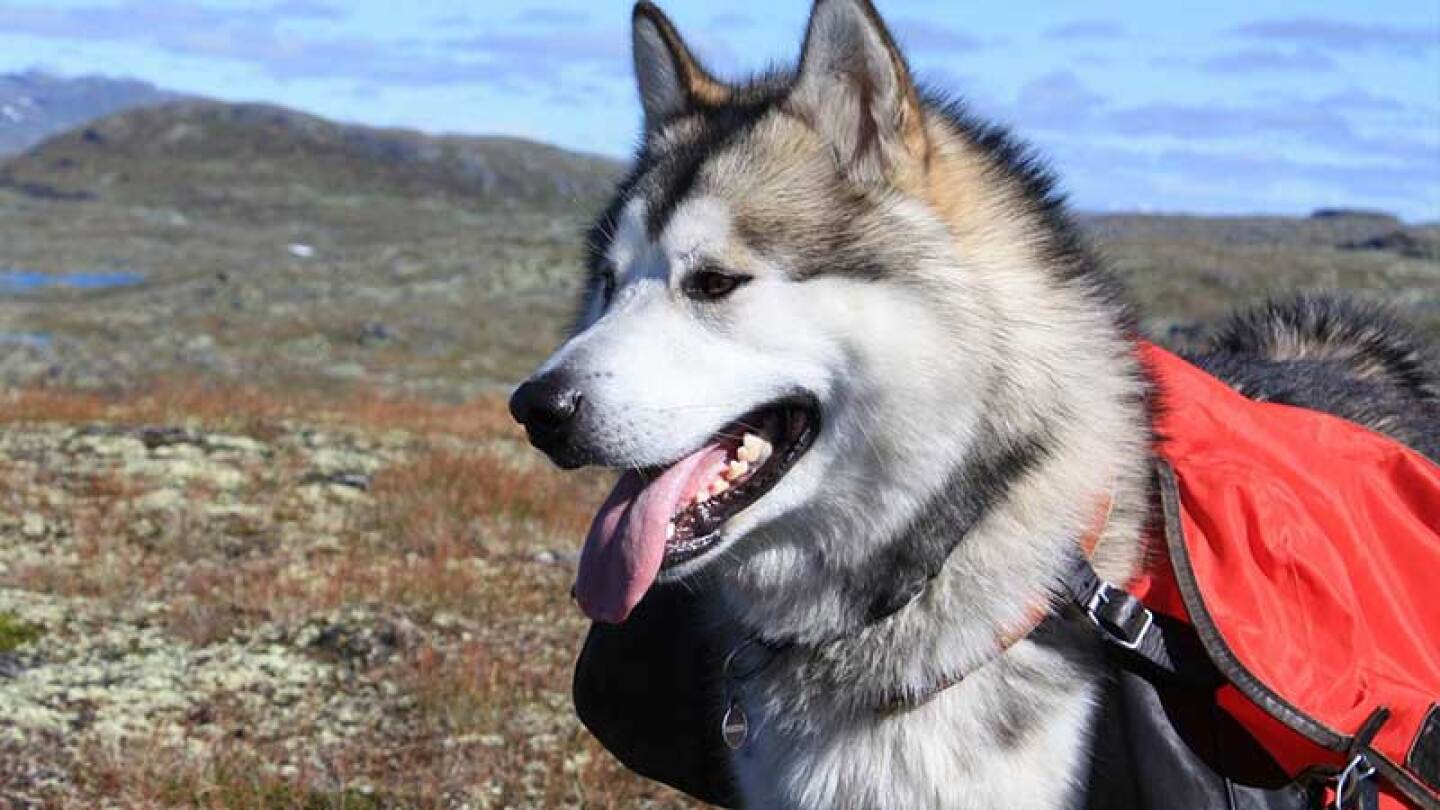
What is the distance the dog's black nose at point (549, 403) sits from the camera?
3557 mm

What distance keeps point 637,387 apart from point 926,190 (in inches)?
36.4

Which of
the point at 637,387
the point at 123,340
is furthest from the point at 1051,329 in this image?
the point at 123,340

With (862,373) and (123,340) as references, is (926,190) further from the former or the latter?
(123,340)

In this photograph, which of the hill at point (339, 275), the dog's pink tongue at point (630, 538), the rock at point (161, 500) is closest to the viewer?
the dog's pink tongue at point (630, 538)

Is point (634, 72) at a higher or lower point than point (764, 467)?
higher

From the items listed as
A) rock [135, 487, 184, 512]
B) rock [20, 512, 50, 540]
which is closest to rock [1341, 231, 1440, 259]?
rock [135, 487, 184, 512]

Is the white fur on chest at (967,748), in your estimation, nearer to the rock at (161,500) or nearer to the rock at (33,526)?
the rock at (33,526)

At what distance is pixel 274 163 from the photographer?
156 metres

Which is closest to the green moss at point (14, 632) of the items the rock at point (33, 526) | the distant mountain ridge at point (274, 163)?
the rock at point (33, 526)

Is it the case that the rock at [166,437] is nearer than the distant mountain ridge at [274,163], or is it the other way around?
the rock at [166,437]

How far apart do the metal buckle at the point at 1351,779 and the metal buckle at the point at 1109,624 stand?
0.58 m

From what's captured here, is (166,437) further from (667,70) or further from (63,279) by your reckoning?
(63,279)

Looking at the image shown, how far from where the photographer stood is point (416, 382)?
3175 cm

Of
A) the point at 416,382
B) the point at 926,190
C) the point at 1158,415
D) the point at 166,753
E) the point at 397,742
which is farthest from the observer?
the point at 416,382
